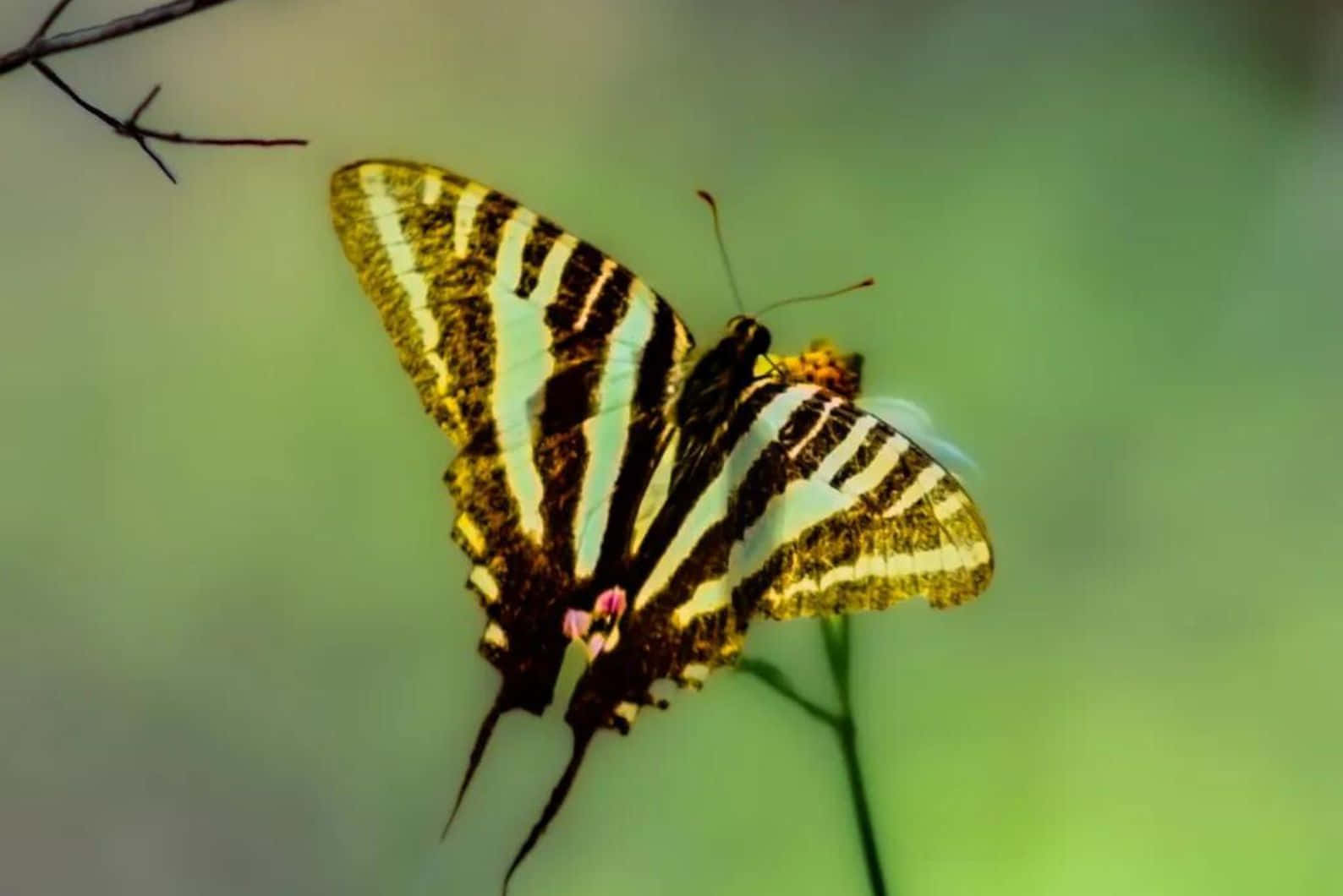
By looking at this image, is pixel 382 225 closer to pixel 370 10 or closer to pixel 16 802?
pixel 370 10

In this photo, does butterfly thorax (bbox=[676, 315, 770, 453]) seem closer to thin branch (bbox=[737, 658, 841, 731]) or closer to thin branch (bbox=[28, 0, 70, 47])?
thin branch (bbox=[737, 658, 841, 731])

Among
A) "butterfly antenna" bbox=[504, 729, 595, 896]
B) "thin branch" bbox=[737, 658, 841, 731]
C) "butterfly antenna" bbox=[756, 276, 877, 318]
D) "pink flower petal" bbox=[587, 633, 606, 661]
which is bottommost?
"butterfly antenna" bbox=[504, 729, 595, 896]

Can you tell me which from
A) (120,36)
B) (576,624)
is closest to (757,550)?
(576,624)

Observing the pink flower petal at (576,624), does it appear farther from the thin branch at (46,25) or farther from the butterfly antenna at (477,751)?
the thin branch at (46,25)

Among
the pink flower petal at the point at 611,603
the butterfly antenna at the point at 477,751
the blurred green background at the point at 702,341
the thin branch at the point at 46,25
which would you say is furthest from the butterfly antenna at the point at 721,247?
the thin branch at the point at 46,25

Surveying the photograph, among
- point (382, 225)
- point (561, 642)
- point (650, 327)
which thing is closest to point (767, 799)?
point (561, 642)

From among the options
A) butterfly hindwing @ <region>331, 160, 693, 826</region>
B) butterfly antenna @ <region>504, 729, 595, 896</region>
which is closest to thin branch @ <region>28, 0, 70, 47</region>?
butterfly hindwing @ <region>331, 160, 693, 826</region>

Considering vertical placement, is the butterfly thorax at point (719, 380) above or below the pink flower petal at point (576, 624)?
above

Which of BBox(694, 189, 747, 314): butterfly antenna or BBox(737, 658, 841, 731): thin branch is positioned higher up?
BBox(694, 189, 747, 314): butterfly antenna
